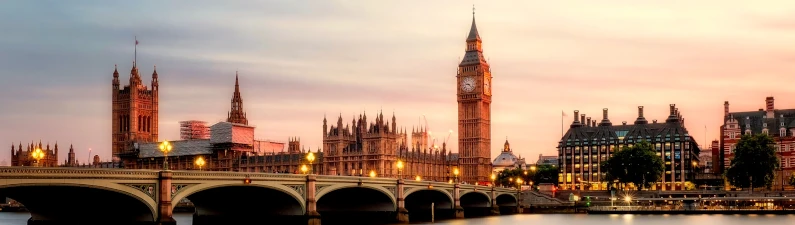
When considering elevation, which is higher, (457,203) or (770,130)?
(770,130)

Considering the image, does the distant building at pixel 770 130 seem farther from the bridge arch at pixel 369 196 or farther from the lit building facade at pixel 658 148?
the bridge arch at pixel 369 196

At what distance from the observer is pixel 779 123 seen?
547ft

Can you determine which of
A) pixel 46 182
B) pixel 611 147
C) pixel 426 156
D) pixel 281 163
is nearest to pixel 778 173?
pixel 611 147

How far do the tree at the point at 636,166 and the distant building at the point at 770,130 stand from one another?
42.9ft

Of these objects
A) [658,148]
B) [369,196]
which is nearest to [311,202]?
[369,196]

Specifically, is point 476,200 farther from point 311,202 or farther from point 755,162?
point 311,202

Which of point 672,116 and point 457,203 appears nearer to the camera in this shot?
point 457,203

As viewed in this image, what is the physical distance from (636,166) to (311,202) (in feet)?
294

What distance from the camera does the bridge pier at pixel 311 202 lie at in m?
80.6

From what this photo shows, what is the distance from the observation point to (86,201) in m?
66.7

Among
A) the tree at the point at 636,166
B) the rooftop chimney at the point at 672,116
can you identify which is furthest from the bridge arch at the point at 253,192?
the rooftop chimney at the point at 672,116

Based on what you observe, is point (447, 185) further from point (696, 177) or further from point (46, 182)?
point (696, 177)

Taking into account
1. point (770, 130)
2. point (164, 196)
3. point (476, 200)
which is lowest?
point (476, 200)

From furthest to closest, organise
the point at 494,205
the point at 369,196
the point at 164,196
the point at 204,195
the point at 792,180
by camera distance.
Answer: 1. the point at 792,180
2. the point at 494,205
3. the point at 369,196
4. the point at 204,195
5. the point at 164,196
